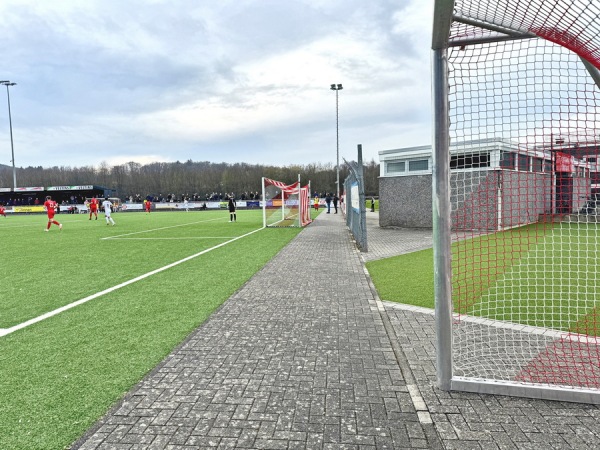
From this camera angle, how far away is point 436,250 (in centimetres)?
321

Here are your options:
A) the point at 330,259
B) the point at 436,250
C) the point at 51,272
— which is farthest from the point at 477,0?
the point at 51,272

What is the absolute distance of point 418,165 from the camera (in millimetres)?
17312

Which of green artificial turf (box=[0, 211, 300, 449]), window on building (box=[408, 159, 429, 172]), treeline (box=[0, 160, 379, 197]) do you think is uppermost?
treeline (box=[0, 160, 379, 197])

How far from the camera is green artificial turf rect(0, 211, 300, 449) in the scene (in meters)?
2.92

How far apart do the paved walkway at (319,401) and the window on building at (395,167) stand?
1370 centimetres

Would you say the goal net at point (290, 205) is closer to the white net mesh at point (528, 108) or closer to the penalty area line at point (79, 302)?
the penalty area line at point (79, 302)

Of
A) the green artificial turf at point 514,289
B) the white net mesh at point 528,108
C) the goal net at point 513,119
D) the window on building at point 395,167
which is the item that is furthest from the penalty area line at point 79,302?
the window on building at point 395,167

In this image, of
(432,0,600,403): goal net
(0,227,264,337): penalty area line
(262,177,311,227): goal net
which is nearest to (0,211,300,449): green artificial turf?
(0,227,264,337): penalty area line

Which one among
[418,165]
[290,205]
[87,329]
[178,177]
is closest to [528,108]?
[87,329]

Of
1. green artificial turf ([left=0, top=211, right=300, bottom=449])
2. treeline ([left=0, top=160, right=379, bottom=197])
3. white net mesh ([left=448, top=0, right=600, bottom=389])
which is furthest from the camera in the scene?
treeline ([left=0, top=160, right=379, bottom=197])

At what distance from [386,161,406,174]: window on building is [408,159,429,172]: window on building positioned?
1.07ft

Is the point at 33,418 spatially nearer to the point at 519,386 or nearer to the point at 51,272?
the point at 519,386

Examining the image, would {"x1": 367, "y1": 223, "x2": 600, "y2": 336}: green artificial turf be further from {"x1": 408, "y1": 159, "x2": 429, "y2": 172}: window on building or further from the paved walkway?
{"x1": 408, "y1": 159, "x2": 429, "y2": 172}: window on building

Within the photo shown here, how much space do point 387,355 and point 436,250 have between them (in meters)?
1.34
